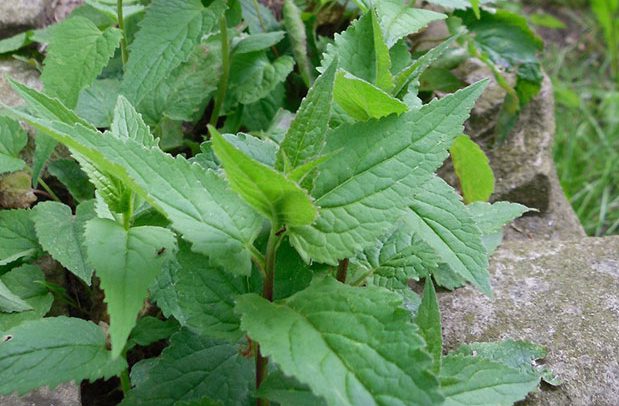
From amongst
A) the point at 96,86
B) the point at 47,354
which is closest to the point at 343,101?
the point at 47,354

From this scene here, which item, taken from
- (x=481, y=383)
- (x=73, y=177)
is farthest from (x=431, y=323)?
(x=73, y=177)

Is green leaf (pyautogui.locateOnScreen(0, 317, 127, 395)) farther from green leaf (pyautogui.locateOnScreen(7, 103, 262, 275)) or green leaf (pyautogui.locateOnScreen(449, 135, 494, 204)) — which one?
green leaf (pyautogui.locateOnScreen(449, 135, 494, 204))

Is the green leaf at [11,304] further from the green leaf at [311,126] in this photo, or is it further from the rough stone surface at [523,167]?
the rough stone surface at [523,167]

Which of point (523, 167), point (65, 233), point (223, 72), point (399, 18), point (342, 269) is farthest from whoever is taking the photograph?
point (523, 167)

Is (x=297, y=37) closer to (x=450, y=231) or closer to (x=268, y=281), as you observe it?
(x=450, y=231)

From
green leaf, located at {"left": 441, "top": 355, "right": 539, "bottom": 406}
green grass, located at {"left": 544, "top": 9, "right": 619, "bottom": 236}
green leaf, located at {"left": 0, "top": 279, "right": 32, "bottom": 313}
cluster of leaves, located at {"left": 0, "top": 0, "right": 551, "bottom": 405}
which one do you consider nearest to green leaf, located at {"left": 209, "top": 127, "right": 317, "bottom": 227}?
cluster of leaves, located at {"left": 0, "top": 0, "right": 551, "bottom": 405}

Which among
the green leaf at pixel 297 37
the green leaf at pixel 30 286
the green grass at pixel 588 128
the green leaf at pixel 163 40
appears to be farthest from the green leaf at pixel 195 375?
the green grass at pixel 588 128

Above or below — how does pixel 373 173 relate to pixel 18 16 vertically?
above
